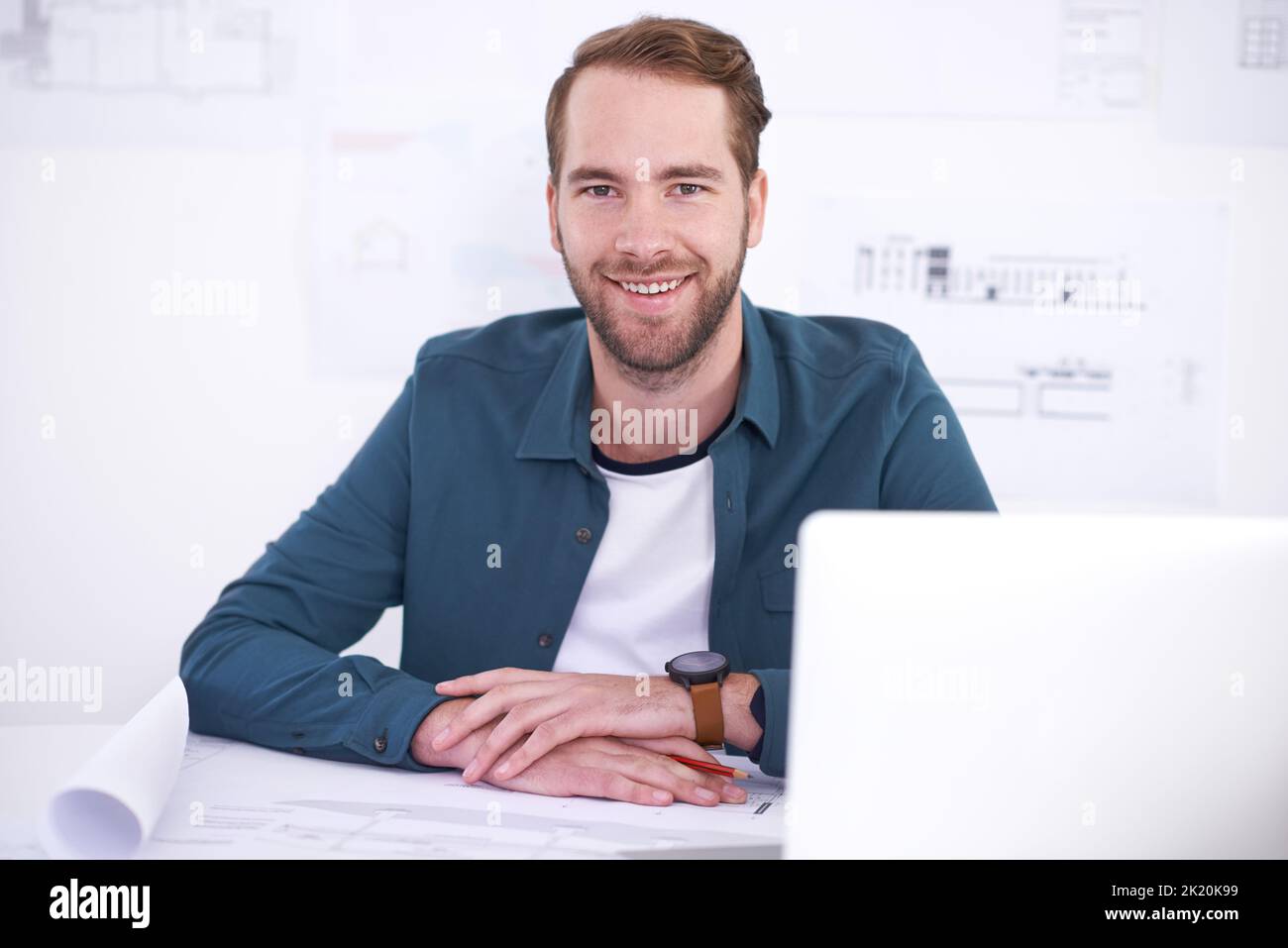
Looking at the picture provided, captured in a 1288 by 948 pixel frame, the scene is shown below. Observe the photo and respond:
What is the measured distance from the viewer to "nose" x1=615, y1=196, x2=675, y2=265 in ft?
6.29

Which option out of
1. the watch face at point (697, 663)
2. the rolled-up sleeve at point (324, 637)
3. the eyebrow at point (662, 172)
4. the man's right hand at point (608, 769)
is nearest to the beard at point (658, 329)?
the eyebrow at point (662, 172)

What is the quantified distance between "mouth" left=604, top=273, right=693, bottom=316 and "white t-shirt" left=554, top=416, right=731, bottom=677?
0.84ft

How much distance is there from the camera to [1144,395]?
2.58 m

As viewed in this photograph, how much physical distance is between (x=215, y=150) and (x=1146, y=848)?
90.4 inches

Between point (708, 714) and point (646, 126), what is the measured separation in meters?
1.01

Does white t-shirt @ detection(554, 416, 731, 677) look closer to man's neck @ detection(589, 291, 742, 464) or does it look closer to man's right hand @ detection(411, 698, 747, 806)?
man's neck @ detection(589, 291, 742, 464)

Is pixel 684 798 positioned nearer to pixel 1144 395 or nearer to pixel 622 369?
pixel 622 369

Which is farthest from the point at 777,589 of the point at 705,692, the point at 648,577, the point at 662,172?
the point at 662,172

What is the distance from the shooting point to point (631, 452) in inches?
76.2

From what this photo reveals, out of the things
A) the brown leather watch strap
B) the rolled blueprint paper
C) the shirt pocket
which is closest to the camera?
the rolled blueprint paper

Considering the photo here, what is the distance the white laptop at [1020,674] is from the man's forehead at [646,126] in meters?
1.21

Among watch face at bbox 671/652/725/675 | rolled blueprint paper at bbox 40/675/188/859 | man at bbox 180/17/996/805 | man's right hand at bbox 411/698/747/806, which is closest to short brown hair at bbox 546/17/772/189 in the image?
man at bbox 180/17/996/805

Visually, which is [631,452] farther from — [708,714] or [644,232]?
[708,714]
